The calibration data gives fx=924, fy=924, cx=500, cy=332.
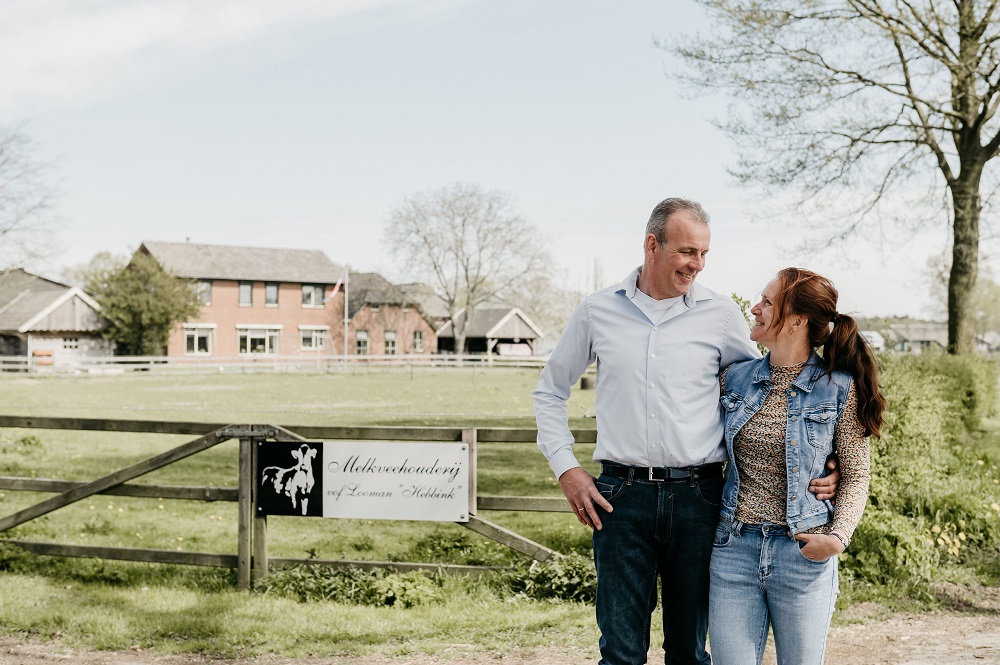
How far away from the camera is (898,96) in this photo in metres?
16.0

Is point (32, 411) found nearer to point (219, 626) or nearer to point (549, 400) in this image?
point (219, 626)

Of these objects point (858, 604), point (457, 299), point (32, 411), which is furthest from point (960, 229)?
point (457, 299)

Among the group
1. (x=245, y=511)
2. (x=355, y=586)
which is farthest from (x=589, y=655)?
(x=245, y=511)

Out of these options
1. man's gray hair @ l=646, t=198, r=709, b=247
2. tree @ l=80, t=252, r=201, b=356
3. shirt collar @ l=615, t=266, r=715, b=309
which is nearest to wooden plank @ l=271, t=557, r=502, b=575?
shirt collar @ l=615, t=266, r=715, b=309

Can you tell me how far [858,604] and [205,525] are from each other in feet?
20.8

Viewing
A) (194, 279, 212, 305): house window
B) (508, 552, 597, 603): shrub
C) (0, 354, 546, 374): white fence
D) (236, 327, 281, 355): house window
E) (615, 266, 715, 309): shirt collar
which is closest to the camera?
(615, 266, 715, 309): shirt collar

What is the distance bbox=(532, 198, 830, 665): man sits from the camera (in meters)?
3.09

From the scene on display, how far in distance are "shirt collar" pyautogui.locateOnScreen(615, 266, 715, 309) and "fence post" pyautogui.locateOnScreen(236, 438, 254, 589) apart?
397 cm

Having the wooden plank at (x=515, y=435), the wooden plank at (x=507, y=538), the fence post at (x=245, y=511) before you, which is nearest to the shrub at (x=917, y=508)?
the wooden plank at (x=515, y=435)

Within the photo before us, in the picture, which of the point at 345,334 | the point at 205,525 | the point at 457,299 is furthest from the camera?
the point at 457,299

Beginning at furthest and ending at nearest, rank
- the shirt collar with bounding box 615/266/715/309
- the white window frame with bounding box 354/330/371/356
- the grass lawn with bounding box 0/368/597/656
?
the white window frame with bounding box 354/330/371/356 < the grass lawn with bounding box 0/368/597/656 < the shirt collar with bounding box 615/266/715/309

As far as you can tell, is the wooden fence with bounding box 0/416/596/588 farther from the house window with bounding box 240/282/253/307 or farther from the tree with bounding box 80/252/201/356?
the house window with bounding box 240/282/253/307

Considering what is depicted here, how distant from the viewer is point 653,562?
3.16m

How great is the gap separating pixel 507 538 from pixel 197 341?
57476mm
